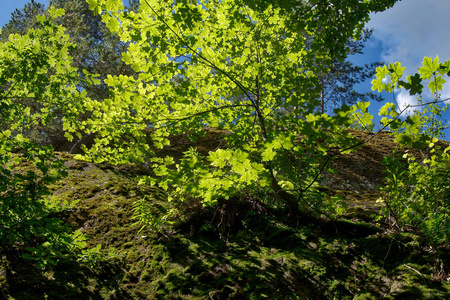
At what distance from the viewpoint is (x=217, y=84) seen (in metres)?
3.56

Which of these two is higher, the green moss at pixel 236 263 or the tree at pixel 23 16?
the tree at pixel 23 16

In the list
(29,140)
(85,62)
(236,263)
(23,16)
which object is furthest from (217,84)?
(23,16)

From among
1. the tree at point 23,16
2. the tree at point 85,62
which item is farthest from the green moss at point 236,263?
the tree at point 23,16

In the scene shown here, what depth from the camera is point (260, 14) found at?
3.10m

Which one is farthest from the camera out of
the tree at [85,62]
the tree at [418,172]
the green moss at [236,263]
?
the tree at [85,62]

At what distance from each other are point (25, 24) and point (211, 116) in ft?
53.1

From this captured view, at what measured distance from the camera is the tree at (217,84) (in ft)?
7.23

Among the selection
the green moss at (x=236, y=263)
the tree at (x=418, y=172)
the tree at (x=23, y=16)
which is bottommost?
the green moss at (x=236, y=263)

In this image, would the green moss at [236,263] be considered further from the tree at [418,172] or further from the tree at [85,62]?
the tree at [85,62]

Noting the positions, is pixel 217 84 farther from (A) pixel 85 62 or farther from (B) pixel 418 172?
(A) pixel 85 62

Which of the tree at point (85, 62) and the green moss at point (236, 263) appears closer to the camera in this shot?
the green moss at point (236, 263)

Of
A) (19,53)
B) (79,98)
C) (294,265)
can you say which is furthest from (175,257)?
(19,53)

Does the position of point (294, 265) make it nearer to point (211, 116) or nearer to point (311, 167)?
point (311, 167)

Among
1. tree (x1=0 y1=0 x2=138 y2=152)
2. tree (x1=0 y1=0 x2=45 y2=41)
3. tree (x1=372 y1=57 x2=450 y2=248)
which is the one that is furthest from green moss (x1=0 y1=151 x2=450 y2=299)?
tree (x1=0 y1=0 x2=45 y2=41)
